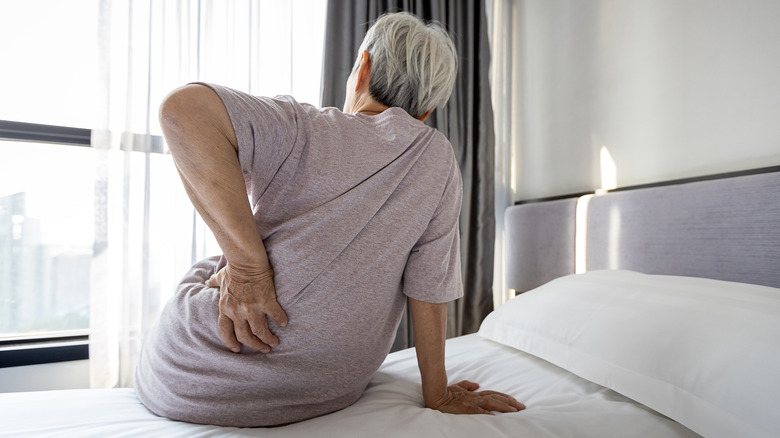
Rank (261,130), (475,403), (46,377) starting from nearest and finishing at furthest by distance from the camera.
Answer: (261,130)
(475,403)
(46,377)

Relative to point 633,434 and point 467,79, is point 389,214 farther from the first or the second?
point 467,79

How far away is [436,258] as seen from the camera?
90 centimetres

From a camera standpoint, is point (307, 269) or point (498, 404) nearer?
point (307, 269)

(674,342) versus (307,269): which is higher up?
(307,269)

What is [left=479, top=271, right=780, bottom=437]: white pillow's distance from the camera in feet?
2.31

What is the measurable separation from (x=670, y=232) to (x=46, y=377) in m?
2.41

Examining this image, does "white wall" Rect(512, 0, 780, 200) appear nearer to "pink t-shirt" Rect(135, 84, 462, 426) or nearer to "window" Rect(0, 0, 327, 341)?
"pink t-shirt" Rect(135, 84, 462, 426)

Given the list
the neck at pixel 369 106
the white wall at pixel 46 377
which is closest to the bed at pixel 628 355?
the neck at pixel 369 106

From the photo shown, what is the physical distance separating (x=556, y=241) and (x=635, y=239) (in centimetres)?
40

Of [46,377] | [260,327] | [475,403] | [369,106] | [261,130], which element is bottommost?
[46,377]

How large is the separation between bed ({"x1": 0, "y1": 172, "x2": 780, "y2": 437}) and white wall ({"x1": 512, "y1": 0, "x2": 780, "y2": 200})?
0.68 ft

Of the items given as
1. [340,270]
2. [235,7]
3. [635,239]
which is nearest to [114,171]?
[235,7]

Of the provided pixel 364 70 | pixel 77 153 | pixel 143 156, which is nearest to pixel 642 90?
pixel 364 70

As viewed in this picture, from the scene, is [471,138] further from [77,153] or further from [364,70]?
[77,153]
